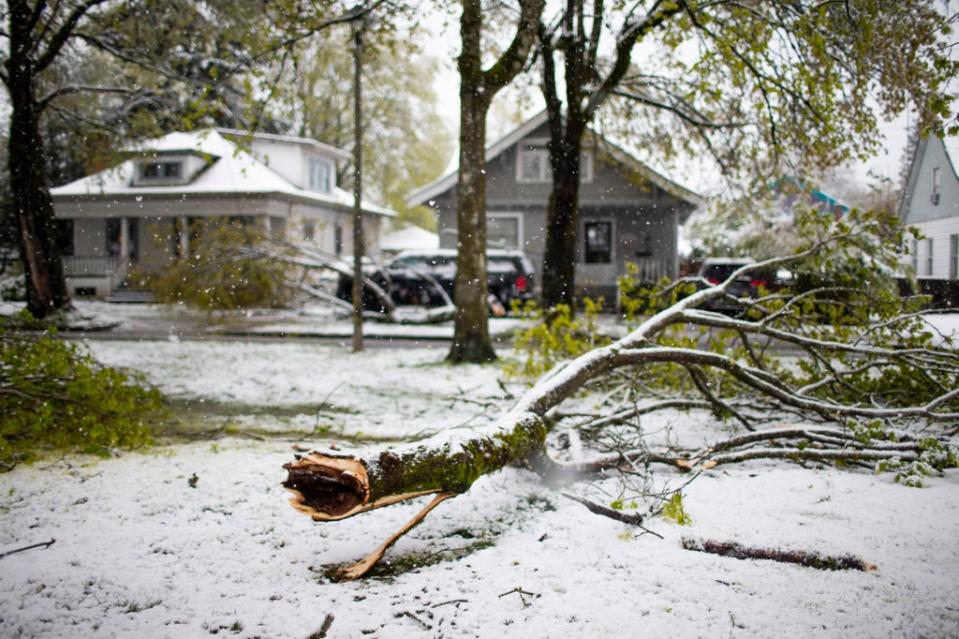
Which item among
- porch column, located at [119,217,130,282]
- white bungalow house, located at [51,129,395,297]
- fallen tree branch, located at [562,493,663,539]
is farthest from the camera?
porch column, located at [119,217,130,282]

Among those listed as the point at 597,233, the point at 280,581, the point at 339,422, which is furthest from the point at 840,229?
the point at 597,233

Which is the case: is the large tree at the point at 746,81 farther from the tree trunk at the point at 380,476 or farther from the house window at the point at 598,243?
the house window at the point at 598,243

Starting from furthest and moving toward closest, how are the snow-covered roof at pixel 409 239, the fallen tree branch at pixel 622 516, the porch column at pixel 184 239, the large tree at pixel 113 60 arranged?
1. the snow-covered roof at pixel 409 239
2. the porch column at pixel 184 239
3. the large tree at pixel 113 60
4. the fallen tree branch at pixel 622 516

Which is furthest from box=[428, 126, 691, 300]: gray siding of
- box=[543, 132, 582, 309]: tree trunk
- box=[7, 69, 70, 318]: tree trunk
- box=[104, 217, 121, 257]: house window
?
box=[7, 69, 70, 318]: tree trunk

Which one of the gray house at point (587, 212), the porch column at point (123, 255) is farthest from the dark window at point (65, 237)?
the gray house at point (587, 212)

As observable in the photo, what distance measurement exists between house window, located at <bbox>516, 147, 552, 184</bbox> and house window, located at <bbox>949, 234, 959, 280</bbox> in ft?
62.7

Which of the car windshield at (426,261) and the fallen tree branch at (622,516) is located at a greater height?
the car windshield at (426,261)

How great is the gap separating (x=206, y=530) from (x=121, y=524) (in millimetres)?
487

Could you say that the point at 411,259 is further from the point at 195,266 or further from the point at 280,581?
the point at 280,581

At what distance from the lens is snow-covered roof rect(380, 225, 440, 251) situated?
135 ft

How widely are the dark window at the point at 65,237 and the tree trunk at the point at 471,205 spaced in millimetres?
6226

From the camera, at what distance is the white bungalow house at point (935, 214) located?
194 inches

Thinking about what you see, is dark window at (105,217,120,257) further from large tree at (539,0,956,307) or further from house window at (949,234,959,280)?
house window at (949,234,959,280)

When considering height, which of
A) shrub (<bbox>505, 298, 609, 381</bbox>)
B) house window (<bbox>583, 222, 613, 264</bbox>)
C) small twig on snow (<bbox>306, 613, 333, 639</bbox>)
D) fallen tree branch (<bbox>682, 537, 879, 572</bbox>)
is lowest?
small twig on snow (<bbox>306, 613, 333, 639</bbox>)
